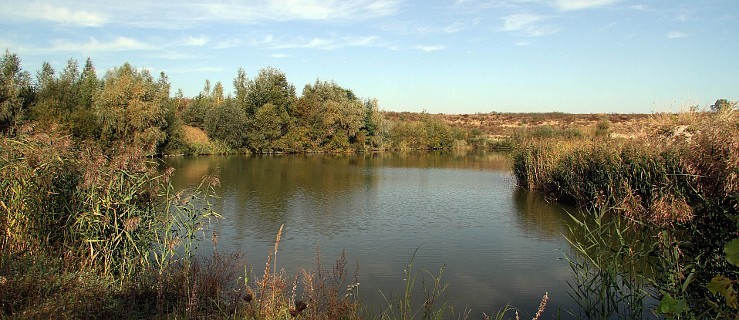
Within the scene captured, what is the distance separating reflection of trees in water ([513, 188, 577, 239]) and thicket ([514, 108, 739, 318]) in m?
0.69

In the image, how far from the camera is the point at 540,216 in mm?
14117

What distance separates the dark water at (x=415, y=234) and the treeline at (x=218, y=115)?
14.4 meters

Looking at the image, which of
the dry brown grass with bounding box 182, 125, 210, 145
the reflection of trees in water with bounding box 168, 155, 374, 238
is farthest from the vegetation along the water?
the dry brown grass with bounding box 182, 125, 210, 145

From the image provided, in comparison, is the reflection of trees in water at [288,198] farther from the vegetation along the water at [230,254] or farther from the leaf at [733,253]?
the leaf at [733,253]

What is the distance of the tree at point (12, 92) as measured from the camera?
2569 centimetres

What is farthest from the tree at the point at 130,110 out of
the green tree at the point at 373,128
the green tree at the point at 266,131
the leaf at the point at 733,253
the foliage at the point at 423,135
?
the leaf at the point at 733,253

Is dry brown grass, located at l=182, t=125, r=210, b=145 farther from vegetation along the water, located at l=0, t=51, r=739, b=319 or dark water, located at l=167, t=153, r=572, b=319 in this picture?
vegetation along the water, located at l=0, t=51, r=739, b=319

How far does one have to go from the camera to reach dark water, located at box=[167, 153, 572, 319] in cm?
782

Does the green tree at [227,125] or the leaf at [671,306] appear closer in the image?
the leaf at [671,306]

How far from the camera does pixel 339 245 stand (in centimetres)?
1028

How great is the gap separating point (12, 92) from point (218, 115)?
17.9m

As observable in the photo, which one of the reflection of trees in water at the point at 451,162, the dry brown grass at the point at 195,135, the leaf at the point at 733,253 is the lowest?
the reflection of trees in water at the point at 451,162

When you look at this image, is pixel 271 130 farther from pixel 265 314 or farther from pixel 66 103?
pixel 265 314

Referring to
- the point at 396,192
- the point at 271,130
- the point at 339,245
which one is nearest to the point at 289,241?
the point at 339,245
